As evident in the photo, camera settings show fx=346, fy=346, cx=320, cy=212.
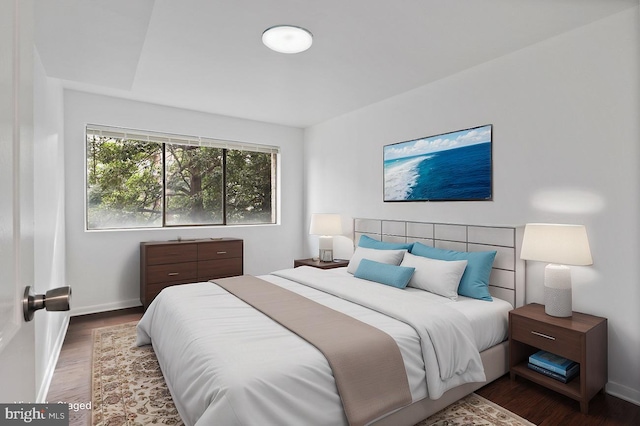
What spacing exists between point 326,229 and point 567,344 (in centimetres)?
289

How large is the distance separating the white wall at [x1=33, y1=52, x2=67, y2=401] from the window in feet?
1.94

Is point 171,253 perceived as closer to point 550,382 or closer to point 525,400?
point 525,400

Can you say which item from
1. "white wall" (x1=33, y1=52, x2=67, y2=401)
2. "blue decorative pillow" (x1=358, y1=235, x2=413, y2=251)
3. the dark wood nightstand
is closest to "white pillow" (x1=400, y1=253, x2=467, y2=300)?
"blue decorative pillow" (x1=358, y1=235, x2=413, y2=251)

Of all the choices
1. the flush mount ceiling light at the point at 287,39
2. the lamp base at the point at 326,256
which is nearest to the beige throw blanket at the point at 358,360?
the flush mount ceiling light at the point at 287,39

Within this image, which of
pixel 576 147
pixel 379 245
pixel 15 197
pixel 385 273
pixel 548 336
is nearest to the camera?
pixel 15 197

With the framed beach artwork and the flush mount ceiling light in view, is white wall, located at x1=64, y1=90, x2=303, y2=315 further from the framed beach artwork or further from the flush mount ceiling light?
the flush mount ceiling light

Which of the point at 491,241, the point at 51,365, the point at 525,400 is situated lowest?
the point at 525,400

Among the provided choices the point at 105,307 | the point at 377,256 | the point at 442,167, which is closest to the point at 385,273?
the point at 377,256

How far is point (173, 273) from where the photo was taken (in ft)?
13.8

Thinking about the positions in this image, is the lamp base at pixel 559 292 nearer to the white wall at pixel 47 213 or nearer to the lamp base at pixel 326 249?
the lamp base at pixel 326 249

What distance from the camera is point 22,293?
2.36ft

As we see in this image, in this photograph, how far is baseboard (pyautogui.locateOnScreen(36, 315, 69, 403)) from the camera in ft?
7.60

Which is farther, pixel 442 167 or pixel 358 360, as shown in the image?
pixel 442 167

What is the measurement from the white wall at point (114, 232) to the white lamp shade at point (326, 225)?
1126 mm
